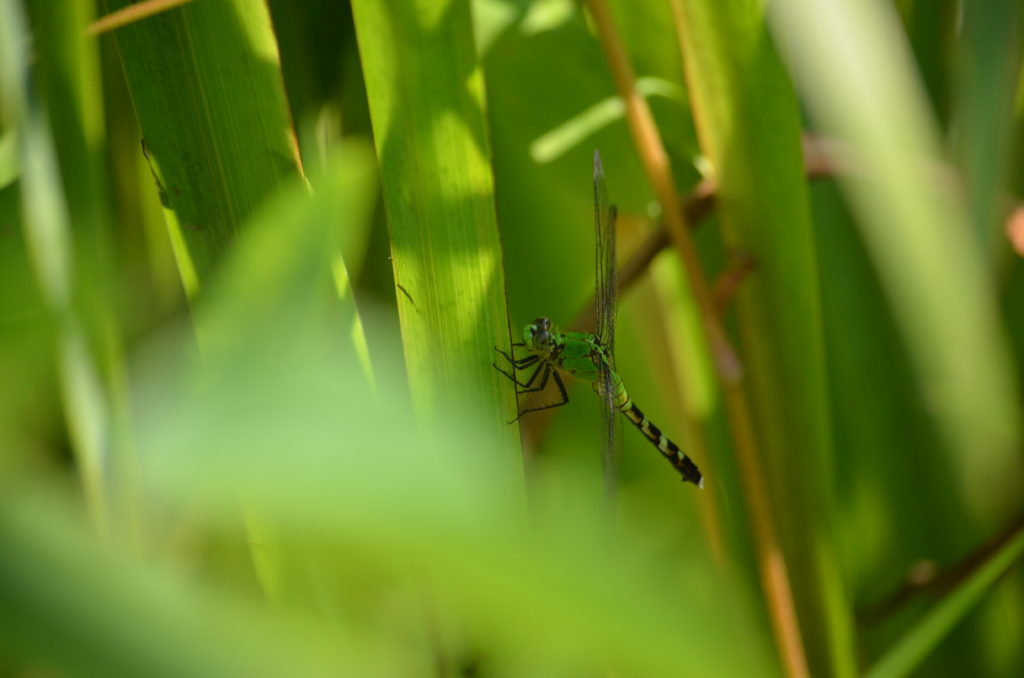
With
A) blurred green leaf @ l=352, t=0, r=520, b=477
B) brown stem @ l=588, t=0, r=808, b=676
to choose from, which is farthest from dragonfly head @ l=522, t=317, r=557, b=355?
blurred green leaf @ l=352, t=0, r=520, b=477

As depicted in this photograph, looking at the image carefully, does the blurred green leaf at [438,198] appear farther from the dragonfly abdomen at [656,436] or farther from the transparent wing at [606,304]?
the dragonfly abdomen at [656,436]

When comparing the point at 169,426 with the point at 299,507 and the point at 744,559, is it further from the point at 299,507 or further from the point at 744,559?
the point at 744,559

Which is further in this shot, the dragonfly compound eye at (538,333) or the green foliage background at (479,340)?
the dragonfly compound eye at (538,333)

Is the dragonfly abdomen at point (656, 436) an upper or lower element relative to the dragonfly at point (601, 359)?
lower

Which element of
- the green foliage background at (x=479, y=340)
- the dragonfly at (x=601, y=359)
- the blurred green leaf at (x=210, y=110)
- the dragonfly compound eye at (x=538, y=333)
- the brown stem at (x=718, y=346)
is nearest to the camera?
the green foliage background at (x=479, y=340)

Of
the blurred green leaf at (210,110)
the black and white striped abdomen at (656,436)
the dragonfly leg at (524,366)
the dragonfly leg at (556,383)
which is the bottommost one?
the black and white striped abdomen at (656,436)

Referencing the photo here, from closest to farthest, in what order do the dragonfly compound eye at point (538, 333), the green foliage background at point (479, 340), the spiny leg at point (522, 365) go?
the green foliage background at point (479, 340) < the spiny leg at point (522, 365) < the dragonfly compound eye at point (538, 333)

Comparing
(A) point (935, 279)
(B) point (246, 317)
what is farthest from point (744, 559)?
(B) point (246, 317)

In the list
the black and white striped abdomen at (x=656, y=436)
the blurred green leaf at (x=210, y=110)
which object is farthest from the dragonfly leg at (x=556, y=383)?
the blurred green leaf at (x=210, y=110)
